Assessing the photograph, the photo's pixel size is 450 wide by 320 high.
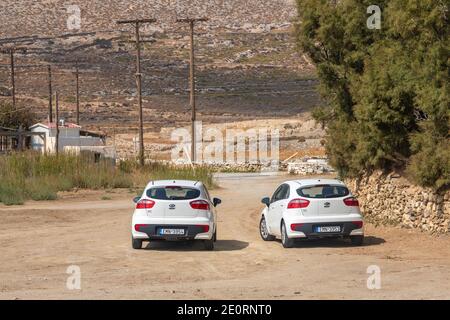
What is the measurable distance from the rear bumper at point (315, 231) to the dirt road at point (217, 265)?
0.42m

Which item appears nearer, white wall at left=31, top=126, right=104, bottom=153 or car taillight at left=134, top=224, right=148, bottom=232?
car taillight at left=134, top=224, right=148, bottom=232

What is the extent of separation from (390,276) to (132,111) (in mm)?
107926

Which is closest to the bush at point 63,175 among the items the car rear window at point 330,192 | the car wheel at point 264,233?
the car wheel at point 264,233

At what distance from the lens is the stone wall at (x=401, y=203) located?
2330 centimetres

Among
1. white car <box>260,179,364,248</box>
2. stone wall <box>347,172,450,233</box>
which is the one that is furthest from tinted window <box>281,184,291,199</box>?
stone wall <box>347,172,450,233</box>

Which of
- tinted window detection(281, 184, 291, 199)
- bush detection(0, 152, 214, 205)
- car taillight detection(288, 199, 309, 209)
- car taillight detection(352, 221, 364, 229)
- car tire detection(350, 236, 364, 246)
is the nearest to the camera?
car taillight detection(288, 199, 309, 209)

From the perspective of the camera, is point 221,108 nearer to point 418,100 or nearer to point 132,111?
point 132,111

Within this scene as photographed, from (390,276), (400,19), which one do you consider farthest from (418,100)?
Answer: (390,276)

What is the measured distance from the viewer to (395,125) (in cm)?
2572

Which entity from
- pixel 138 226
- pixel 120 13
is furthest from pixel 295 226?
pixel 120 13

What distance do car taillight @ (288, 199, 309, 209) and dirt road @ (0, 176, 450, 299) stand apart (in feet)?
3.52

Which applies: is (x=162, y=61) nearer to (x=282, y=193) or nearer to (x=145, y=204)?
(x=282, y=193)

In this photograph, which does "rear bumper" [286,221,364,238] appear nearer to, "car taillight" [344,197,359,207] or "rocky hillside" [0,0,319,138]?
"car taillight" [344,197,359,207]

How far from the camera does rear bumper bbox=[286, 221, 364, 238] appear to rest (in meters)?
21.7
